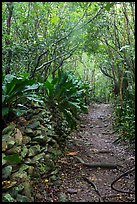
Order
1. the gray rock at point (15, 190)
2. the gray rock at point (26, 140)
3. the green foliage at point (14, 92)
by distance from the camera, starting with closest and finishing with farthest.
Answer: the gray rock at point (15, 190)
the green foliage at point (14, 92)
the gray rock at point (26, 140)

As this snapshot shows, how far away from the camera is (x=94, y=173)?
3.79 metres

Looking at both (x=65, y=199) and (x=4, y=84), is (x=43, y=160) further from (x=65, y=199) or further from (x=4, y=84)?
(x=4, y=84)

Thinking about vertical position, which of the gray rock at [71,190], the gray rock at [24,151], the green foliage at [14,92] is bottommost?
the gray rock at [71,190]

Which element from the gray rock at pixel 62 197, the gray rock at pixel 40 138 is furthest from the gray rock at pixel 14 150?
the gray rock at pixel 62 197

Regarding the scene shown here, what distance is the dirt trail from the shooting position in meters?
3.03

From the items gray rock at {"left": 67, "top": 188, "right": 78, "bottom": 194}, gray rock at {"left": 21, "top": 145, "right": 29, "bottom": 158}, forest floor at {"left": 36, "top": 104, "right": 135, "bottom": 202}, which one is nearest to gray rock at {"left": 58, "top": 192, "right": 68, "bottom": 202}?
forest floor at {"left": 36, "top": 104, "right": 135, "bottom": 202}

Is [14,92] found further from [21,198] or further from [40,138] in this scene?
[21,198]

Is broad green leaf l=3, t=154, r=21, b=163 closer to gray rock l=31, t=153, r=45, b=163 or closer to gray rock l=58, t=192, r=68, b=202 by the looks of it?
gray rock l=31, t=153, r=45, b=163

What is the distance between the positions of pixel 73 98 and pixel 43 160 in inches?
81.7

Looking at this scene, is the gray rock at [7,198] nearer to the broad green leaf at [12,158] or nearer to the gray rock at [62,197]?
the broad green leaf at [12,158]

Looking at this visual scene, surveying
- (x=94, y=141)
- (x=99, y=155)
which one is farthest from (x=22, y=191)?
(x=94, y=141)

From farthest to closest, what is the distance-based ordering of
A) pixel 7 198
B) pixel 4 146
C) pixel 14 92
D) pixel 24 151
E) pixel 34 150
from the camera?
pixel 34 150, pixel 14 92, pixel 24 151, pixel 4 146, pixel 7 198

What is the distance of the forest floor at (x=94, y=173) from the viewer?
2996 millimetres

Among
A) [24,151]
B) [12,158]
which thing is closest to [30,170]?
[24,151]
